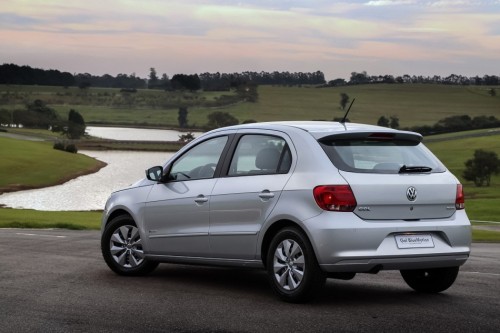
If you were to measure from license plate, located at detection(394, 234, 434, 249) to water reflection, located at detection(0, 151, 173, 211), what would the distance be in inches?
2802

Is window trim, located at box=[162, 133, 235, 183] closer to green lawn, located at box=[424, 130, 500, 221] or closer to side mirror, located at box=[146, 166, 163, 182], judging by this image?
side mirror, located at box=[146, 166, 163, 182]

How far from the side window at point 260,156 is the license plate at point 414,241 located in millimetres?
1335

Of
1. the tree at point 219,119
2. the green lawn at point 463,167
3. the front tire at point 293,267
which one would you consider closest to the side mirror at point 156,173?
the front tire at point 293,267

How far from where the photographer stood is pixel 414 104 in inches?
7717

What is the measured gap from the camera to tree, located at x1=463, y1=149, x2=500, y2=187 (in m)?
114

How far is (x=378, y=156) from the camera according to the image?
926cm

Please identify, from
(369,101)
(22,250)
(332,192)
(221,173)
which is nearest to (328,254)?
(332,192)

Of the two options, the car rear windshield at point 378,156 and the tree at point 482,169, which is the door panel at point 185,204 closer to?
the car rear windshield at point 378,156

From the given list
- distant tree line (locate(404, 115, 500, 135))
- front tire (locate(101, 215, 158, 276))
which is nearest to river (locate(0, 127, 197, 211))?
distant tree line (locate(404, 115, 500, 135))

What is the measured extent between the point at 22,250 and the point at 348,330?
27.2 ft

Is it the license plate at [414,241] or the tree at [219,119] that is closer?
the license plate at [414,241]

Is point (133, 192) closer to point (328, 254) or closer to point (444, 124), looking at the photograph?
point (328, 254)

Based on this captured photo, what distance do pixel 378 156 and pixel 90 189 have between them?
95.3 meters

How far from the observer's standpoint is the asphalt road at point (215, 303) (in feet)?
25.7
